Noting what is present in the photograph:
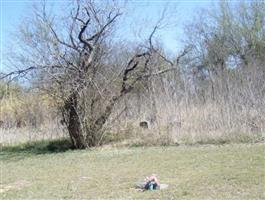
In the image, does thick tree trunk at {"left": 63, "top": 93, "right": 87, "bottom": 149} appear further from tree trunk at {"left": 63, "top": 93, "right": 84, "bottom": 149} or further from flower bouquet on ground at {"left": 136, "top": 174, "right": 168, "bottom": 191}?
flower bouquet on ground at {"left": 136, "top": 174, "right": 168, "bottom": 191}

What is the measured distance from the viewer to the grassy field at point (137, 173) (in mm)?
7123

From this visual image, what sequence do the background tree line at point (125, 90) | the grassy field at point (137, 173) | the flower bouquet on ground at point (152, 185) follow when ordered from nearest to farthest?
the grassy field at point (137, 173) < the flower bouquet on ground at point (152, 185) < the background tree line at point (125, 90)

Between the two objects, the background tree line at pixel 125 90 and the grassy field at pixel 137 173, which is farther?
the background tree line at pixel 125 90

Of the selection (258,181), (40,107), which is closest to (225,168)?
(258,181)

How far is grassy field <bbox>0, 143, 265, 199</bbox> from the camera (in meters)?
7.12

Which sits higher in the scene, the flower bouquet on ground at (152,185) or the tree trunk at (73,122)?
the tree trunk at (73,122)

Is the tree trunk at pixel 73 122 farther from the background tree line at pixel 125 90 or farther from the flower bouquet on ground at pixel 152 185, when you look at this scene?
the flower bouquet on ground at pixel 152 185

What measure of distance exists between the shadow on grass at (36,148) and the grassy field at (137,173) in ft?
2.94

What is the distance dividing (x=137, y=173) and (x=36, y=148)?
8026mm

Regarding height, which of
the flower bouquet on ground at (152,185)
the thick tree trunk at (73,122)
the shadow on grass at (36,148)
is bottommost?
the flower bouquet on ground at (152,185)

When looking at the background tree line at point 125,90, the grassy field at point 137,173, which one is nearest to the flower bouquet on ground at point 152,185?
the grassy field at point 137,173

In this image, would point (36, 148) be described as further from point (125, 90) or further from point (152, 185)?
point (152, 185)

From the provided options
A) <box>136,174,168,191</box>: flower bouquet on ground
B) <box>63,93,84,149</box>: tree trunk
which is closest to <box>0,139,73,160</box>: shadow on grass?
<box>63,93,84,149</box>: tree trunk

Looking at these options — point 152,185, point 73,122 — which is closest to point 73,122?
point 73,122
